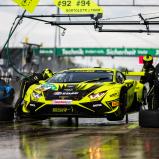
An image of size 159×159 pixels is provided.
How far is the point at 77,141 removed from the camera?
932cm

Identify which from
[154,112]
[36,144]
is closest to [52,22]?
[154,112]

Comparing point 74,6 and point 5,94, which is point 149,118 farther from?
point 74,6

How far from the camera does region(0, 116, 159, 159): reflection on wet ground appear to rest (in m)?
7.76

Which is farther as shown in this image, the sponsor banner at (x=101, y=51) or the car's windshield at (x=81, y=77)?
the sponsor banner at (x=101, y=51)

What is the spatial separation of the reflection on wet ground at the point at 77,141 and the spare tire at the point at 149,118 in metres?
0.20

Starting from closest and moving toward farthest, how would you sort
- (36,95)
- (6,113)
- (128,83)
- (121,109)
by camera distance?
1. (36,95)
2. (121,109)
3. (6,113)
4. (128,83)

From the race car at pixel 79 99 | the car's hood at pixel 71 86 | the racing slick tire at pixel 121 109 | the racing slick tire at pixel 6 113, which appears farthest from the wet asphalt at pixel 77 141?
the car's hood at pixel 71 86

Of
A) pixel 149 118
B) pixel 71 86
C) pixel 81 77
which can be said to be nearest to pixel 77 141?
pixel 149 118

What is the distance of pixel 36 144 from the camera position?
351 inches

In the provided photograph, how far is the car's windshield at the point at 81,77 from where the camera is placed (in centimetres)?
1334

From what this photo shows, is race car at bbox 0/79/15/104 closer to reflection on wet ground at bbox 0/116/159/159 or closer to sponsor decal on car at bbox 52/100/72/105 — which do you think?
reflection on wet ground at bbox 0/116/159/159

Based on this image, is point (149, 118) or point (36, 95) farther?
point (36, 95)

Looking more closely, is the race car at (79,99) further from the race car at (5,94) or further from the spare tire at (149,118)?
the race car at (5,94)

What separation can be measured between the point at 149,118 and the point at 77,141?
2.95m
